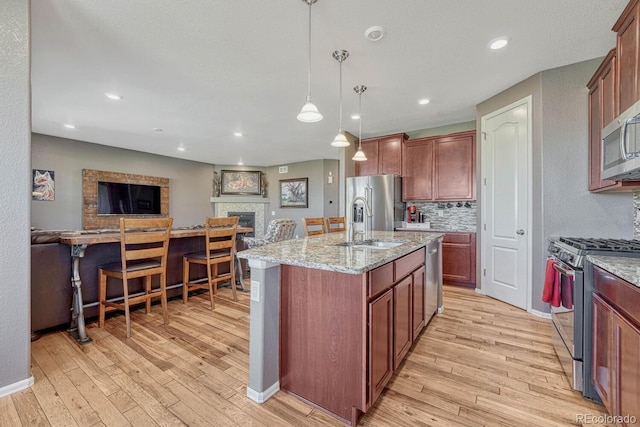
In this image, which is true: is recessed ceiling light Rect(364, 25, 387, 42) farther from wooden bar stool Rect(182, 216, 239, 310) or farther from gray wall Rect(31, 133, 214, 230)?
gray wall Rect(31, 133, 214, 230)

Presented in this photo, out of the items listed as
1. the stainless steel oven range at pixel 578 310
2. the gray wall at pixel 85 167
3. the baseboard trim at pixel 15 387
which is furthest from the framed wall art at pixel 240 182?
the stainless steel oven range at pixel 578 310

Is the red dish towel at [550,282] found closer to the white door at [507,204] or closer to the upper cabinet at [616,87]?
the upper cabinet at [616,87]

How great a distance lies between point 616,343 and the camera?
124cm

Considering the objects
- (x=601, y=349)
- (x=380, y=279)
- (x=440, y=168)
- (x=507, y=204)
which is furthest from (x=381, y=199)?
(x=601, y=349)

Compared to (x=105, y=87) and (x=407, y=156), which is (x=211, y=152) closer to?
(x=105, y=87)

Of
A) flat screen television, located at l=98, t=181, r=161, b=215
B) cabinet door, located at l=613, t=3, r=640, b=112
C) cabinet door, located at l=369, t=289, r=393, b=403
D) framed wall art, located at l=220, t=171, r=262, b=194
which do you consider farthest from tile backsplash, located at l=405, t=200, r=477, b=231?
flat screen television, located at l=98, t=181, r=161, b=215

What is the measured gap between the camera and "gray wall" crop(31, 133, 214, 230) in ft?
16.4

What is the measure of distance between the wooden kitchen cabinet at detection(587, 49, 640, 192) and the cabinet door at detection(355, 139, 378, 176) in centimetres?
279

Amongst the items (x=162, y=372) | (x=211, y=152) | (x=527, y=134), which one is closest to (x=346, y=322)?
(x=162, y=372)

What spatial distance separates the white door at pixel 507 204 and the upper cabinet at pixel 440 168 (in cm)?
54

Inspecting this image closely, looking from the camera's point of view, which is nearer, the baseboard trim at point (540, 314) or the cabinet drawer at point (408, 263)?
the cabinet drawer at point (408, 263)

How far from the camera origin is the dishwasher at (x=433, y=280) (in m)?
2.44

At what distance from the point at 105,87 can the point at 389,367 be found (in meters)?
3.95

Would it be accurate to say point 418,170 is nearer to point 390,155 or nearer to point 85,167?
point 390,155
